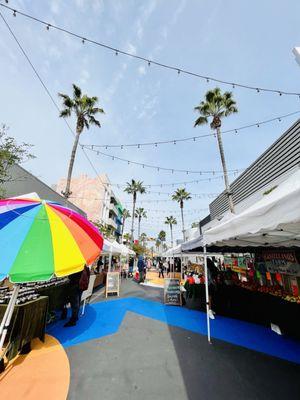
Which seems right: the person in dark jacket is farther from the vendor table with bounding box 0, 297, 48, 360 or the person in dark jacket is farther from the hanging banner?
the hanging banner

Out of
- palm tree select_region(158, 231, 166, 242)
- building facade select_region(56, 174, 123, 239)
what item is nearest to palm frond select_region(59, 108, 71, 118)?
building facade select_region(56, 174, 123, 239)

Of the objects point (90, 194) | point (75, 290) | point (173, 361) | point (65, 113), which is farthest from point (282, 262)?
point (90, 194)

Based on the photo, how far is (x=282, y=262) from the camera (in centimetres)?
A: 558

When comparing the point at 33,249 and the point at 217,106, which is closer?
the point at 33,249

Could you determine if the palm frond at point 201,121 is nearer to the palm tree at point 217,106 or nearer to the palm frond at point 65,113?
the palm tree at point 217,106

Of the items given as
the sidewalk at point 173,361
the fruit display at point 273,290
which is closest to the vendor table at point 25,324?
the sidewalk at point 173,361

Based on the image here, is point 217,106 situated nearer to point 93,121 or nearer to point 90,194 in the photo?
point 93,121

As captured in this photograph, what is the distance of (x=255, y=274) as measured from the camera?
7016 millimetres

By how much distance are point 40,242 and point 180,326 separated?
477cm

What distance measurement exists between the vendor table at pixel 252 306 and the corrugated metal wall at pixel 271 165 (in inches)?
244

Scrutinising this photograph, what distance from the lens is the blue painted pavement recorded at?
13.8ft

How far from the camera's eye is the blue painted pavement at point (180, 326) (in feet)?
13.8

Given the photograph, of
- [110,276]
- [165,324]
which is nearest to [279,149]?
[165,324]

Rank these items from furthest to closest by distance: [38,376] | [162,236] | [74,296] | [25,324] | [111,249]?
[162,236]
[111,249]
[74,296]
[25,324]
[38,376]
